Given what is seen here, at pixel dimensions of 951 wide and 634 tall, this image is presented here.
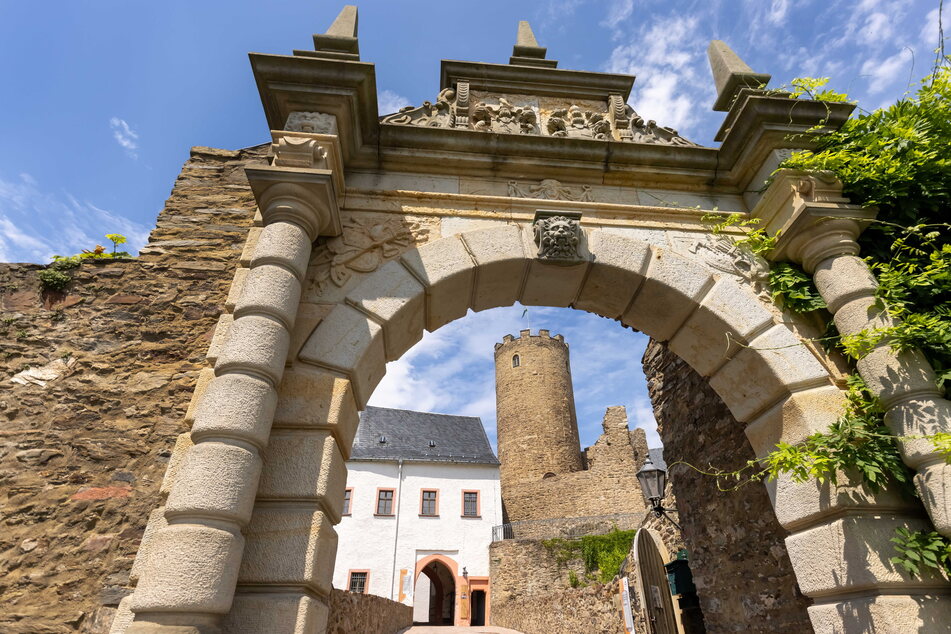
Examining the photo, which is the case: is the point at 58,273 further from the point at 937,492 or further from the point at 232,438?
the point at 937,492

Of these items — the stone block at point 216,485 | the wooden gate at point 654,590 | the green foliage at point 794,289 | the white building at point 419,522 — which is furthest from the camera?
the white building at point 419,522

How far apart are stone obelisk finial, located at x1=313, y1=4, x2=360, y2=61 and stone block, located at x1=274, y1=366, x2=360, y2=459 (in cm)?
245

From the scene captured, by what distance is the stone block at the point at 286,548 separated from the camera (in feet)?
8.16

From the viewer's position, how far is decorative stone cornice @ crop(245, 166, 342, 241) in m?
3.23

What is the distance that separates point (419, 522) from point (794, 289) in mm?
19687

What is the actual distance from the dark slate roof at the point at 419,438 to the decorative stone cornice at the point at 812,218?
20091 millimetres

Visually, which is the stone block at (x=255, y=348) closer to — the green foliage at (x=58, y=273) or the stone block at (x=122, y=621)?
the stone block at (x=122, y=621)

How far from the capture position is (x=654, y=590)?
20.7 ft

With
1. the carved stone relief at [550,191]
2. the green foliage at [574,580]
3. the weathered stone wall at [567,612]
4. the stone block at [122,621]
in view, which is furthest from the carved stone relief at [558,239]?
the green foliage at [574,580]

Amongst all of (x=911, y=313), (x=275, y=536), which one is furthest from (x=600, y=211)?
(x=275, y=536)

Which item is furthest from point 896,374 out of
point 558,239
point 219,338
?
point 219,338

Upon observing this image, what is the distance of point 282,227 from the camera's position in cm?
317

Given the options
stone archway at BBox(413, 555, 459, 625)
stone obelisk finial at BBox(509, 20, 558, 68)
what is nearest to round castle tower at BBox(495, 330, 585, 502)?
stone archway at BBox(413, 555, 459, 625)

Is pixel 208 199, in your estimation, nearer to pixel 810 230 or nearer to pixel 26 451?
pixel 26 451
